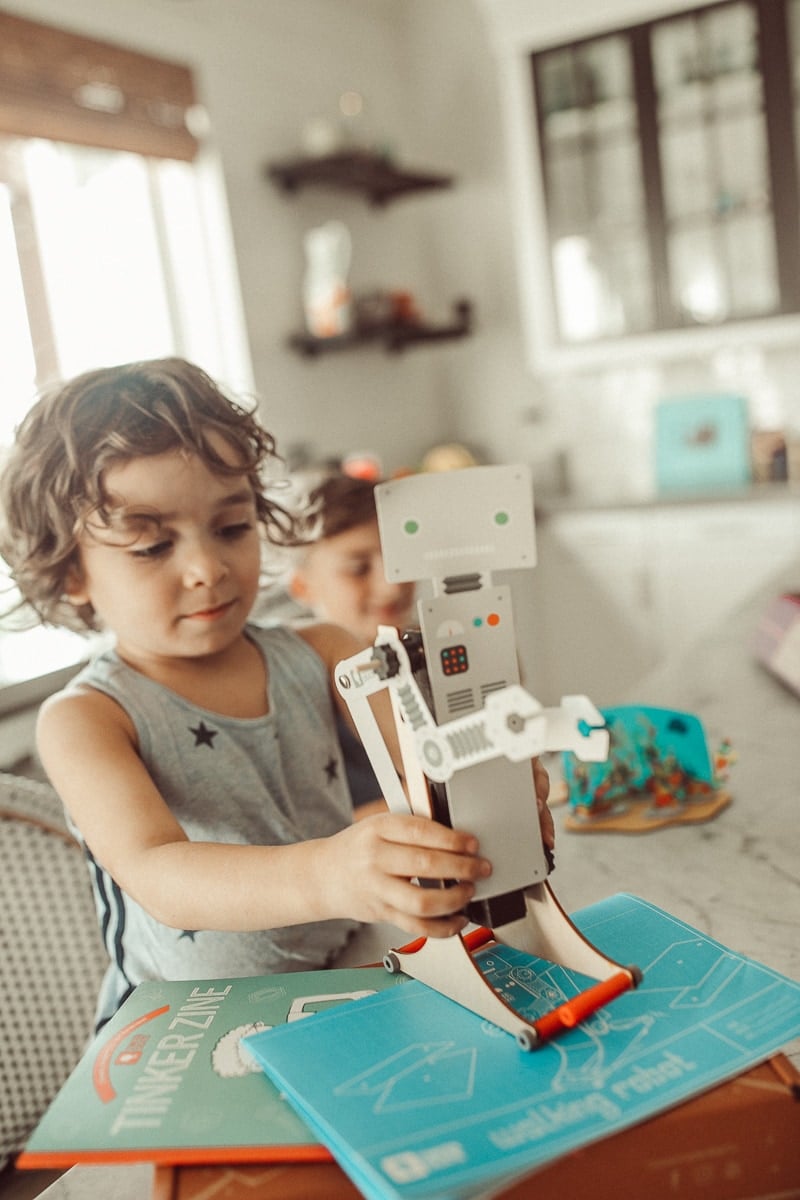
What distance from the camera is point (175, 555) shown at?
2.62 feet

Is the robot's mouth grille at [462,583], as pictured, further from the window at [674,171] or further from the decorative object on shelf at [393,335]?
the window at [674,171]

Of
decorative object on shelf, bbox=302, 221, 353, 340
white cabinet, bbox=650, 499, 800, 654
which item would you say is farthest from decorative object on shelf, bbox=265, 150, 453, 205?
white cabinet, bbox=650, 499, 800, 654

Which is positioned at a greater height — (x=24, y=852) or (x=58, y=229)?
(x=58, y=229)

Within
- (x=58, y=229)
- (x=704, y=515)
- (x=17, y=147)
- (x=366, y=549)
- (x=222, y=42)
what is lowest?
(x=704, y=515)

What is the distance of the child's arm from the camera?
1.77ft

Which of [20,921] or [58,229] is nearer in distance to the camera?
[20,921]

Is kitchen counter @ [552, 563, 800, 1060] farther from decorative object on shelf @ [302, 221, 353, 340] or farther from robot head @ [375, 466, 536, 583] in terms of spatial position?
decorative object on shelf @ [302, 221, 353, 340]

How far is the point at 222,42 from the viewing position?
3.21m

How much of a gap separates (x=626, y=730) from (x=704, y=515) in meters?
2.56

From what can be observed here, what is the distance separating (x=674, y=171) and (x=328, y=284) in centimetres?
121

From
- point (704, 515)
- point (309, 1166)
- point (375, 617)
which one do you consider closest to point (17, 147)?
point (375, 617)

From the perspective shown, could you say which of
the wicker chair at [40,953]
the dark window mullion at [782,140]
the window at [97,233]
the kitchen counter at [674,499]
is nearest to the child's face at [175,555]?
the wicker chair at [40,953]

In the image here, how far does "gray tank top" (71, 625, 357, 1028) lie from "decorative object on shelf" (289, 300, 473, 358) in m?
2.68

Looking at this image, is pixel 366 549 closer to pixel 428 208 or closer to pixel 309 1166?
pixel 309 1166
